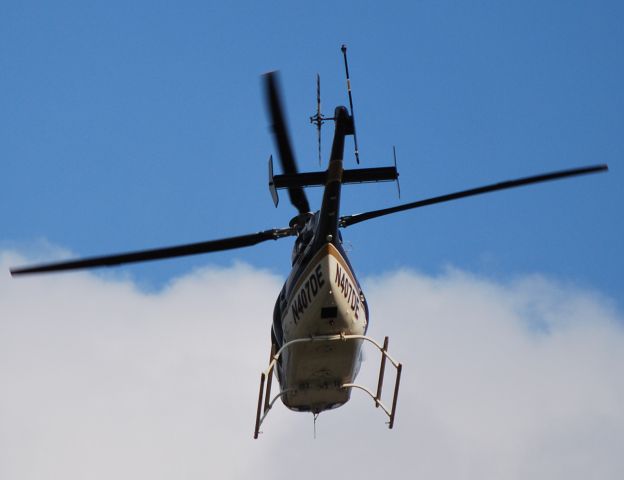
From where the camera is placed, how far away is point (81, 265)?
20469 millimetres

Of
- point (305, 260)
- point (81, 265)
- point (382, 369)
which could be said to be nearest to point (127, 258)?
point (81, 265)

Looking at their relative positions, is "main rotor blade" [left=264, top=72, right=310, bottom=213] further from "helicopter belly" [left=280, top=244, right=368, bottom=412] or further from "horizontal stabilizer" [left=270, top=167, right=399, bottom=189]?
"helicopter belly" [left=280, top=244, right=368, bottom=412]

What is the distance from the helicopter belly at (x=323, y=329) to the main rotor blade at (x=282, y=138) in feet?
8.10

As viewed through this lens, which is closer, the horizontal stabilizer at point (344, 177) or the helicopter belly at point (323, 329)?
the helicopter belly at point (323, 329)

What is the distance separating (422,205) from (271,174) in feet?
9.54

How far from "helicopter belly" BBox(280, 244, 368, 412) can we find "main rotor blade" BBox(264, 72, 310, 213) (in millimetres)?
2470

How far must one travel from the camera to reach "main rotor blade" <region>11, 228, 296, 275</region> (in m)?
20.2

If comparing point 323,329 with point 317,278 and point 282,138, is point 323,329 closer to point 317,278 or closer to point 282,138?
point 317,278

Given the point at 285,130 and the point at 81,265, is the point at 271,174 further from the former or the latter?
the point at 81,265

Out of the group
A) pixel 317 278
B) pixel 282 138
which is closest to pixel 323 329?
pixel 317 278

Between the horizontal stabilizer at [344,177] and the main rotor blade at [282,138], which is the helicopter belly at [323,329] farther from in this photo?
the main rotor blade at [282,138]

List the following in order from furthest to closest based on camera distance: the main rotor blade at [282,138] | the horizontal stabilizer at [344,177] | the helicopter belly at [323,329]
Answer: the horizontal stabilizer at [344,177]
the helicopter belly at [323,329]
the main rotor blade at [282,138]

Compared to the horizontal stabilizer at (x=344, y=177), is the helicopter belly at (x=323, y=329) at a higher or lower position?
lower

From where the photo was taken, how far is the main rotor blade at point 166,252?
20203 mm
